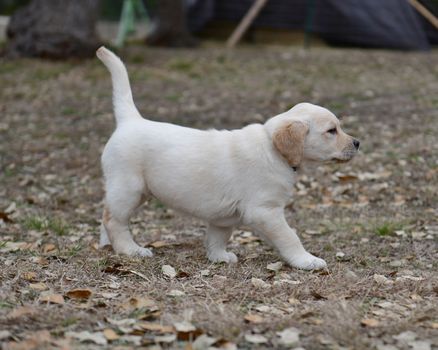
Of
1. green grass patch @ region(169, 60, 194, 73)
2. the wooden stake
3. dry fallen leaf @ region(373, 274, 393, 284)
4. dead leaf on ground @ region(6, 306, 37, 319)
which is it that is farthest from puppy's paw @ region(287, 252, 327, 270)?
the wooden stake

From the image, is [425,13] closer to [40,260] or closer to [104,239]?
[104,239]

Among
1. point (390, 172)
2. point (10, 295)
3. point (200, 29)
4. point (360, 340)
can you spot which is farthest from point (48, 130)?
point (200, 29)

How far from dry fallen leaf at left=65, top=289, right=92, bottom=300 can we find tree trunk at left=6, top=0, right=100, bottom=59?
30.1 ft

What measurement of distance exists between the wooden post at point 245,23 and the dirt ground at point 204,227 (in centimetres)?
355

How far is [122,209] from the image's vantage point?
16.5ft

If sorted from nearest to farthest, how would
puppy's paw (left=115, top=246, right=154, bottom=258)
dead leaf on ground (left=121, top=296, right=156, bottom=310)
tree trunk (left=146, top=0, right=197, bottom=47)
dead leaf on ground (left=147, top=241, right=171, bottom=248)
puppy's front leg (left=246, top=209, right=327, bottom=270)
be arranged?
dead leaf on ground (left=121, top=296, right=156, bottom=310) → puppy's front leg (left=246, top=209, right=327, bottom=270) → puppy's paw (left=115, top=246, right=154, bottom=258) → dead leaf on ground (left=147, top=241, right=171, bottom=248) → tree trunk (left=146, top=0, right=197, bottom=47)

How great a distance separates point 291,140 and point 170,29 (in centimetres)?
1181

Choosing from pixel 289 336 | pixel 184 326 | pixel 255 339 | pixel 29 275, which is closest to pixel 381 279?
pixel 289 336

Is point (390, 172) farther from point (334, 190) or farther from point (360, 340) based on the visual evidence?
point (360, 340)

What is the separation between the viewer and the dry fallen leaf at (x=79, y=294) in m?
4.08

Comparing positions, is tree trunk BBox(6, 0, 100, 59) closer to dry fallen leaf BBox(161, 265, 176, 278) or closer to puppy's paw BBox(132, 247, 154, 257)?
puppy's paw BBox(132, 247, 154, 257)

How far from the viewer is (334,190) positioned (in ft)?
24.0

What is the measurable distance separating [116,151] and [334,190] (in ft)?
9.51

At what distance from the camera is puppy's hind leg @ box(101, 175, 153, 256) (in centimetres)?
498
